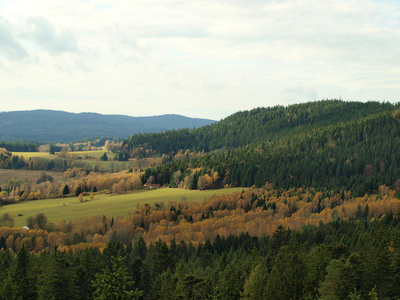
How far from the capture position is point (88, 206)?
16738 centimetres

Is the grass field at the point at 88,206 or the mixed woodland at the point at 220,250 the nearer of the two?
the mixed woodland at the point at 220,250

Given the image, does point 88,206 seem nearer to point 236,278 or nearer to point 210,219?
point 210,219

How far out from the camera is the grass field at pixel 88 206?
15200 cm

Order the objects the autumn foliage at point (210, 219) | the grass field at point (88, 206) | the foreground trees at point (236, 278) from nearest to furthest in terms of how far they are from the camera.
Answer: the foreground trees at point (236, 278) → the autumn foliage at point (210, 219) → the grass field at point (88, 206)

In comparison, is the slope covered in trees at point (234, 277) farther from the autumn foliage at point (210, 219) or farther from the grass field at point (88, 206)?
the grass field at point (88, 206)

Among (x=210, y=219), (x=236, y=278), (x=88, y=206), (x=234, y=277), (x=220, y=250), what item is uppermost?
(x=234, y=277)

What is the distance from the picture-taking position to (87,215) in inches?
5910

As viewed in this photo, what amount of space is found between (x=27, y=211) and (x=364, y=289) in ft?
431

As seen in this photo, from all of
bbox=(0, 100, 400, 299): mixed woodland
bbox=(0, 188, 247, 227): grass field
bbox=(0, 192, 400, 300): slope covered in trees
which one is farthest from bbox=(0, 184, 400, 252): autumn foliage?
bbox=(0, 192, 400, 300): slope covered in trees

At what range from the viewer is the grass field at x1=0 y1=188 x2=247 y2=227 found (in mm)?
152000

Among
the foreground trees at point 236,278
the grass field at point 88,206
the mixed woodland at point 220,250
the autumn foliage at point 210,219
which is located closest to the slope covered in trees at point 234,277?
the foreground trees at point 236,278

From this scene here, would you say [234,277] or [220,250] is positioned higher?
[234,277]

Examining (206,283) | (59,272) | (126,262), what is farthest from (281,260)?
(59,272)

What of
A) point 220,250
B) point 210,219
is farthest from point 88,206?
point 220,250
